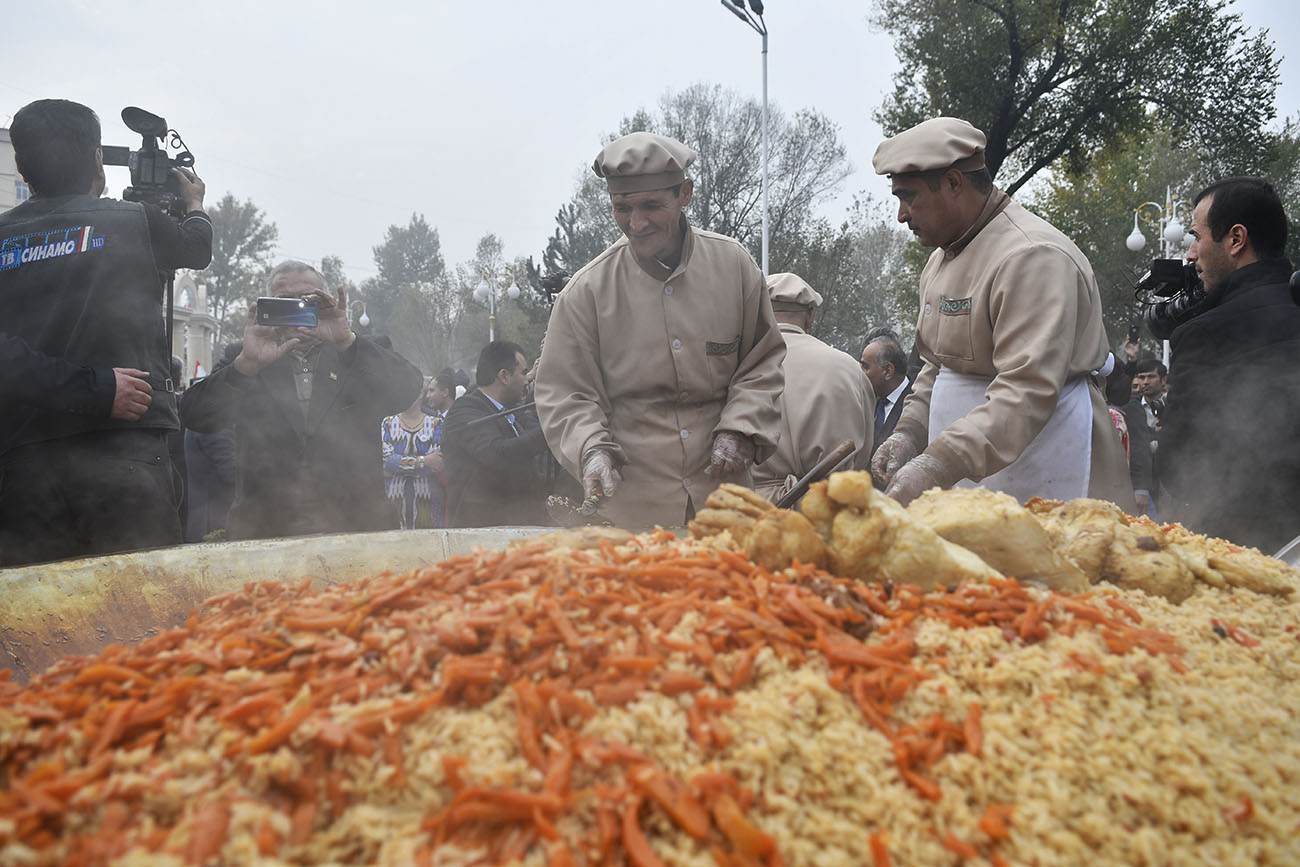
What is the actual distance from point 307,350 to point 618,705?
13.5 ft

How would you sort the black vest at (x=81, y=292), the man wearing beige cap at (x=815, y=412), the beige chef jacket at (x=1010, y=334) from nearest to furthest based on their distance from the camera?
the beige chef jacket at (x=1010, y=334) < the black vest at (x=81, y=292) < the man wearing beige cap at (x=815, y=412)

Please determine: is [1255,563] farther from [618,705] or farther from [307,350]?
[307,350]

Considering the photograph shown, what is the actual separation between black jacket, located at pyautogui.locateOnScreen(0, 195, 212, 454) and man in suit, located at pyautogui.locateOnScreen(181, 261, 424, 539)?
1.14m

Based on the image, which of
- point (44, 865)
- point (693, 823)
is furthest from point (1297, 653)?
point (44, 865)

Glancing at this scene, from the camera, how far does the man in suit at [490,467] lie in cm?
638

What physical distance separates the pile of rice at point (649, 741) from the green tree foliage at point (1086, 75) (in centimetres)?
2044

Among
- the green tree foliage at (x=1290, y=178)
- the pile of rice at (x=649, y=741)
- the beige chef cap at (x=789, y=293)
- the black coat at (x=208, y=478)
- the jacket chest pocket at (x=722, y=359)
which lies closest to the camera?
the pile of rice at (x=649, y=741)

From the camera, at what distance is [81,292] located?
3.14 m

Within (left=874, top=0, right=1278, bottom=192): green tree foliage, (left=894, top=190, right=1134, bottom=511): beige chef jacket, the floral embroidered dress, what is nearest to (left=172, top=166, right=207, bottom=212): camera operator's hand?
(left=894, top=190, right=1134, bottom=511): beige chef jacket

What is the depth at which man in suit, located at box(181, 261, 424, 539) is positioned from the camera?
4598mm

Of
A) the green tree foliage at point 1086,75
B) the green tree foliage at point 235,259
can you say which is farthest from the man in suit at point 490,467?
the green tree foliage at point 235,259

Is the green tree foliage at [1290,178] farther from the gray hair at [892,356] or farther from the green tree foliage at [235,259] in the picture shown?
the green tree foliage at [235,259]

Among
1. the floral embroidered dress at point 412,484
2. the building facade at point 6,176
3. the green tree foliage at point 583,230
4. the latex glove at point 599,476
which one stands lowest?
the floral embroidered dress at point 412,484

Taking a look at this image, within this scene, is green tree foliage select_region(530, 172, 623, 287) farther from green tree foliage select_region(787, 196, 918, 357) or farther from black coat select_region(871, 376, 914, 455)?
black coat select_region(871, 376, 914, 455)
